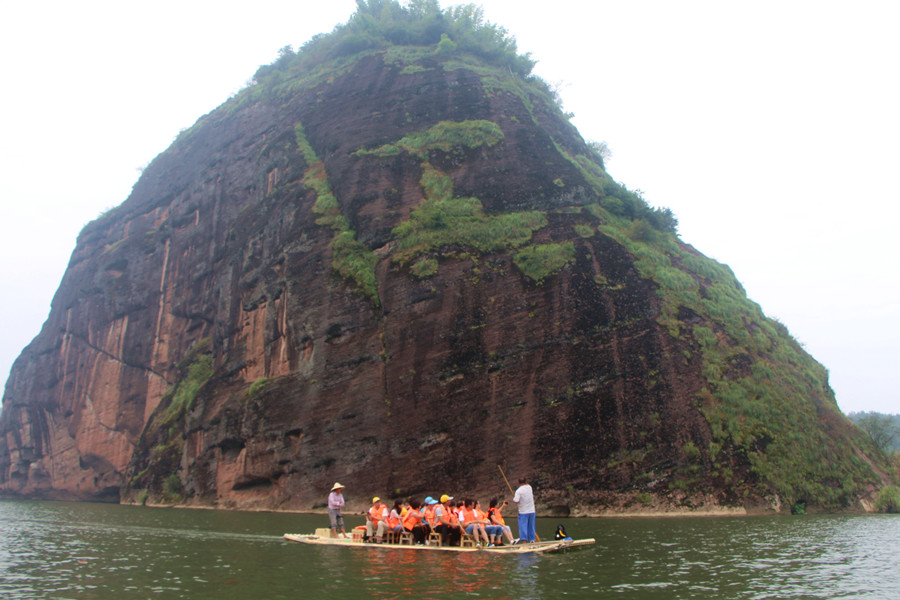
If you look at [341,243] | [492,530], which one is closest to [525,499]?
[492,530]

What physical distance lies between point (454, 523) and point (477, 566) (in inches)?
161

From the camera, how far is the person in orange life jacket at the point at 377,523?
18.8 m

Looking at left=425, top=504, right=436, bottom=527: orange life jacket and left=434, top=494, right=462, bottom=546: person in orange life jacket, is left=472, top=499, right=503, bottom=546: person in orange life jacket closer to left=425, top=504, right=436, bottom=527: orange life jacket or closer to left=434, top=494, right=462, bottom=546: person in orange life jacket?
left=434, top=494, right=462, bottom=546: person in orange life jacket

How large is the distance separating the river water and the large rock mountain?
23.3 ft

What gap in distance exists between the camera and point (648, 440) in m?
26.2

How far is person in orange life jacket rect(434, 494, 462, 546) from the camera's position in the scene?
698 inches

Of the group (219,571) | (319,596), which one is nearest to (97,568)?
(219,571)

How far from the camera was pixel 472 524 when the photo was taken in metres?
17.6

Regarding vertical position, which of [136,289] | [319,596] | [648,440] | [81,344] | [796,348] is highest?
[136,289]

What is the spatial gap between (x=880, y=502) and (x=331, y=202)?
30.5m

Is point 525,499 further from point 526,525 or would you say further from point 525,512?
point 526,525

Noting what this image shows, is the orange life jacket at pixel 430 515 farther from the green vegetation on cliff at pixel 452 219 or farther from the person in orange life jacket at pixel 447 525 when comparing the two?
the green vegetation on cliff at pixel 452 219

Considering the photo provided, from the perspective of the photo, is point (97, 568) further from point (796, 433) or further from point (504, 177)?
point (504, 177)

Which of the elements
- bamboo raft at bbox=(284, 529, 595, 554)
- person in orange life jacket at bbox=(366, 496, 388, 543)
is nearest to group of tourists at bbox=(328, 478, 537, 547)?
person in orange life jacket at bbox=(366, 496, 388, 543)
